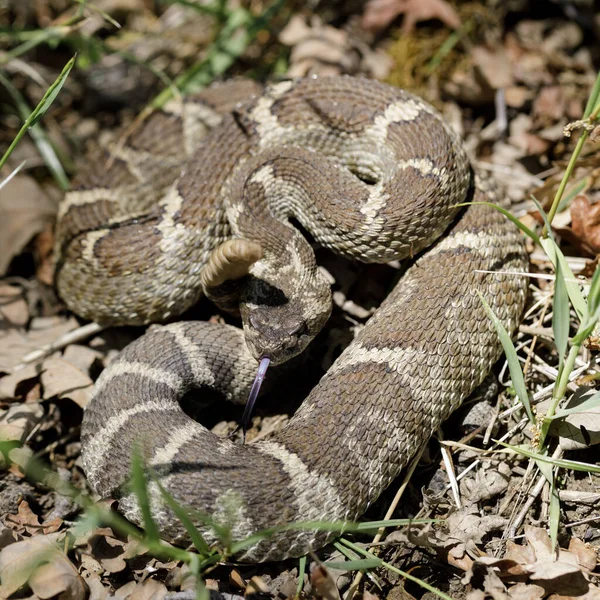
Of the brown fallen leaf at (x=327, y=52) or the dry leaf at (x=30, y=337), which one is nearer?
the dry leaf at (x=30, y=337)

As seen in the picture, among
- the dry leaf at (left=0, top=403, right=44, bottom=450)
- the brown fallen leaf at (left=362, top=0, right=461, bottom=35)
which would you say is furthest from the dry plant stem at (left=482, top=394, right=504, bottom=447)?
the brown fallen leaf at (left=362, top=0, right=461, bottom=35)

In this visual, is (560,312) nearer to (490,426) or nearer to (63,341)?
(490,426)

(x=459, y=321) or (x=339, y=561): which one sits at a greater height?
(x=459, y=321)

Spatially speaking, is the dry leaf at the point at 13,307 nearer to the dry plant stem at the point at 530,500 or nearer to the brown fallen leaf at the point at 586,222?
the dry plant stem at the point at 530,500

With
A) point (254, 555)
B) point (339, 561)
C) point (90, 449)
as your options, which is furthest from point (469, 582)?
point (90, 449)

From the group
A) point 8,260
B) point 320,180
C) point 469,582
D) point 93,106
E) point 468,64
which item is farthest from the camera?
point 93,106

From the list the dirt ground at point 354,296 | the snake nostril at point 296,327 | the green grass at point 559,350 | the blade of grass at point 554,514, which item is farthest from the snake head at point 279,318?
the blade of grass at point 554,514

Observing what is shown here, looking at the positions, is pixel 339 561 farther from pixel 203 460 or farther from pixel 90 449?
pixel 90 449
